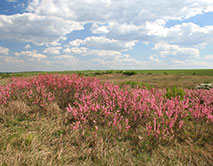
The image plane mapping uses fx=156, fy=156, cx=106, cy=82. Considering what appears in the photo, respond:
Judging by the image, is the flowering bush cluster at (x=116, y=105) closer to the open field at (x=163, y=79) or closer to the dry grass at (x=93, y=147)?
the dry grass at (x=93, y=147)

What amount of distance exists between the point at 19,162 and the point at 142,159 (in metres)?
2.01

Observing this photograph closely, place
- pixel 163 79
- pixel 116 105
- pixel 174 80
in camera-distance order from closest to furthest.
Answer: pixel 116 105, pixel 174 80, pixel 163 79

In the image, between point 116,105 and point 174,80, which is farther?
point 174,80

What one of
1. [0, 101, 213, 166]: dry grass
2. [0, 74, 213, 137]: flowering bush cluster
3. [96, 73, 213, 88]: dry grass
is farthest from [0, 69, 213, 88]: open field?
[0, 101, 213, 166]: dry grass

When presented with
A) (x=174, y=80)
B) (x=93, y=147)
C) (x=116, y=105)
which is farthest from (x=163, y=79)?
(x=93, y=147)

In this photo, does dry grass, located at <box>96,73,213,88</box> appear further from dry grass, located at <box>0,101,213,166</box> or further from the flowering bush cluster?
dry grass, located at <box>0,101,213,166</box>

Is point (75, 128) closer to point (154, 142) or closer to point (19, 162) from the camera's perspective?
point (19, 162)

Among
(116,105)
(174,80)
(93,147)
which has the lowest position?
(93,147)

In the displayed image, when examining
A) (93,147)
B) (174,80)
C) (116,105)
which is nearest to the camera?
(93,147)

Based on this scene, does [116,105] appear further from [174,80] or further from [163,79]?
[163,79]

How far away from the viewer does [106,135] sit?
10.7 feet

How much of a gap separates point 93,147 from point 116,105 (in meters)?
1.92

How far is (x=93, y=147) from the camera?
9.80 ft

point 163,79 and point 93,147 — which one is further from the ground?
point 163,79
